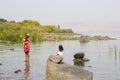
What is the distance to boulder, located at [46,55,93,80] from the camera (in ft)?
51.3

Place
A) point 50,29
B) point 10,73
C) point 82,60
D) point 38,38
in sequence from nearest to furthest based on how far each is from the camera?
1. point 10,73
2. point 82,60
3. point 38,38
4. point 50,29

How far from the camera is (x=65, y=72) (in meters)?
15.8

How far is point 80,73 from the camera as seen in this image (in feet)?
51.9

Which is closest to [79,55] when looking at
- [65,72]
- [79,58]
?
[79,58]

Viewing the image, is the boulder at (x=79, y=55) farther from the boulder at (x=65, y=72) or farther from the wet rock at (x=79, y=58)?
the boulder at (x=65, y=72)

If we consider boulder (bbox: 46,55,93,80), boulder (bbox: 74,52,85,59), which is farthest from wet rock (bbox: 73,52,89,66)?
boulder (bbox: 46,55,93,80)

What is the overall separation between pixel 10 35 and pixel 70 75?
176 feet

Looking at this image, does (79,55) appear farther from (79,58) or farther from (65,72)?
(65,72)

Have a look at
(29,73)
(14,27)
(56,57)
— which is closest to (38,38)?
(14,27)

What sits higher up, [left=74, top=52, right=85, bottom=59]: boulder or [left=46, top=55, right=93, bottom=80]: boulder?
[left=46, top=55, right=93, bottom=80]: boulder

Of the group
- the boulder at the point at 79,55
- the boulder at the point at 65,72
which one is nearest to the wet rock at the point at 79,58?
the boulder at the point at 79,55

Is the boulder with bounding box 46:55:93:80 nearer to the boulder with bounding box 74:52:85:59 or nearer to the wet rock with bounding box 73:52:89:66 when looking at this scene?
the wet rock with bounding box 73:52:89:66

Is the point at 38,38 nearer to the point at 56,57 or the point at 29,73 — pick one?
the point at 29,73

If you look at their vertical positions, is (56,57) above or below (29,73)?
above
